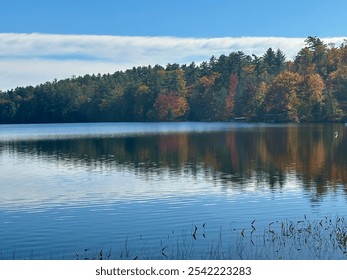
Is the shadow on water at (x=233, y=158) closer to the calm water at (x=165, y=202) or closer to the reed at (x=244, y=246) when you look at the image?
the calm water at (x=165, y=202)

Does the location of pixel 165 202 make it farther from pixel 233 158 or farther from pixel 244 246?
pixel 233 158

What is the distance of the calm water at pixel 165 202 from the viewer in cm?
2714

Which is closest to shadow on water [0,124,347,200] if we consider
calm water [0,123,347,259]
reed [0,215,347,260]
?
calm water [0,123,347,259]

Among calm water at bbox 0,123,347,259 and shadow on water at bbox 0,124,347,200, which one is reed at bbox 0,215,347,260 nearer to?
calm water at bbox 0,123,347,259

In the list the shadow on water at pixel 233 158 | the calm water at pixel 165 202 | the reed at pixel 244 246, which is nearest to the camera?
the reed at pixel 244 246

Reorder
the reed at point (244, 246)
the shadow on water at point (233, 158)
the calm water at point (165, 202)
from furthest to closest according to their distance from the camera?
the shadow on water at point (233, 158), the calm water at point (165, 202), the reed at point (244, 246)

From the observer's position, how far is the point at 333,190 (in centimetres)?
4322

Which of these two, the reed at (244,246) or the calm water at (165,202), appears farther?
the calm water at (165,202)

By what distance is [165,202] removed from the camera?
39.6 metres

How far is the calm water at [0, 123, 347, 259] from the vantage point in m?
27.1

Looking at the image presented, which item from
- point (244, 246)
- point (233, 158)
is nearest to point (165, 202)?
point (244, 246)

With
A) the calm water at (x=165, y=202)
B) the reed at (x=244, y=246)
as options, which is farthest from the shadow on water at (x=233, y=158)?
the reed at (x=244, y=246)
